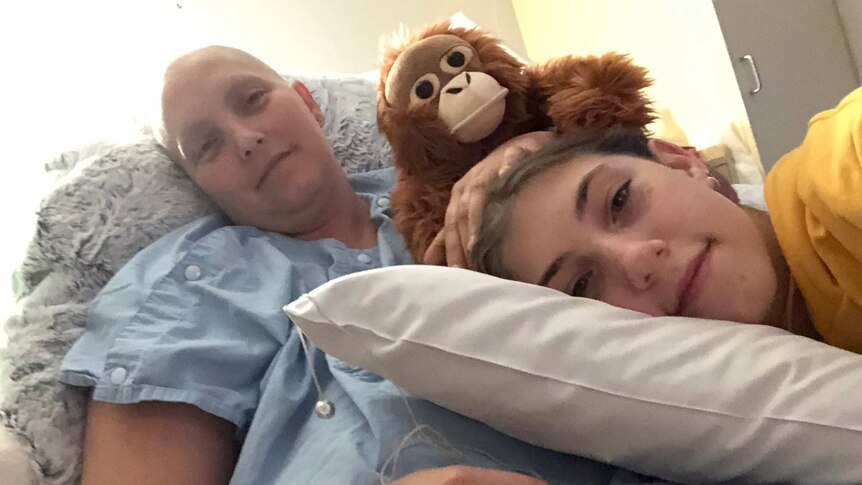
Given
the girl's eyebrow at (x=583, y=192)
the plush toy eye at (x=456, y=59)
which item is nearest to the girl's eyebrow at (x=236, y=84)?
the plush toy eye at (x=456, y=59)

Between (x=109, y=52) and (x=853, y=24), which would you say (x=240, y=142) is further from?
(x=853, y=24)

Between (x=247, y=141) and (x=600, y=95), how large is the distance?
1.67 feet

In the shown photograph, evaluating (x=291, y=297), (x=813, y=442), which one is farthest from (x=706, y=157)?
(x=813, y=442)

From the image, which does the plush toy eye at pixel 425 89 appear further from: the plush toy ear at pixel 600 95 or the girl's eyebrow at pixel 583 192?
the girl's eyebrow at pixel 583 192

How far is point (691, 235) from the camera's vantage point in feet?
2.32

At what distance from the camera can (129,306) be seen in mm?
891

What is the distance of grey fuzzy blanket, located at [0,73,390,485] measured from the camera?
2.67 ft

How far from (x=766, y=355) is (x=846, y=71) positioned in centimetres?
143

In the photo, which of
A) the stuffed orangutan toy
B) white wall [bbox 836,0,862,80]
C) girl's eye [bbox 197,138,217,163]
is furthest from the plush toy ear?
white wall [bbox 836,0,862,80]

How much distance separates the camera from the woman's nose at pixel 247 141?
106 cm

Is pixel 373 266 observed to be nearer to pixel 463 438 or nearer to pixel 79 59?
pixel 463 438

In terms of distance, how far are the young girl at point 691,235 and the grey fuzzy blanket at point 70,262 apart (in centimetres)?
51

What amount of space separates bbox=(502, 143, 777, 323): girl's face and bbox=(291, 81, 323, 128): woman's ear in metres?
0.60

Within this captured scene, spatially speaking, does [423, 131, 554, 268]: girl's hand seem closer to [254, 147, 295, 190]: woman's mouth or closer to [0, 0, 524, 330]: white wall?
[254, 147, 295, 190]: woman's mouth
